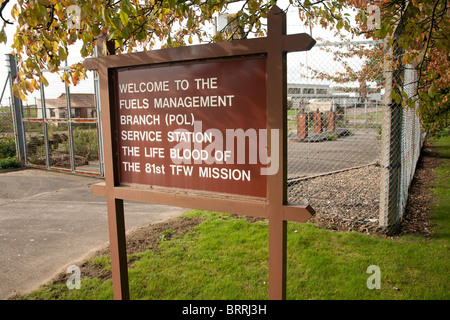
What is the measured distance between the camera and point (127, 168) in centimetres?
267

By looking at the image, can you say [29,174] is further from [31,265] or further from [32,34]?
[32,34]

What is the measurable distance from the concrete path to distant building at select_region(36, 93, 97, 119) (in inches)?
72.2

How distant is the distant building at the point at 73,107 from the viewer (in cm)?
895

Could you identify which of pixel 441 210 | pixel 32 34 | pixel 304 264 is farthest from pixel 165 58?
pixel 441 210

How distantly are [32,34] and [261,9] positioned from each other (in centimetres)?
227

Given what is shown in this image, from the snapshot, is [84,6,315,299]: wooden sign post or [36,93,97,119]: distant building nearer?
[84,6,315,299]: wooden sign post

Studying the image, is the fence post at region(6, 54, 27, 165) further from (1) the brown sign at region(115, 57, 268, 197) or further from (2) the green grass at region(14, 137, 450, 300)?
(1) the brown sign at region(115, 57, 268, 197)

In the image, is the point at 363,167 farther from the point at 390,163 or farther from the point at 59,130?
the point at 59,130

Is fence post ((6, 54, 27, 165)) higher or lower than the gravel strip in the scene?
higher

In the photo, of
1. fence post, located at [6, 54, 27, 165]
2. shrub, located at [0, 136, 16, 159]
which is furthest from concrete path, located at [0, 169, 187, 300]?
shrub, located at [0, 136, 16, 159]

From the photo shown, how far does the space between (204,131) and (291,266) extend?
7.56 ft

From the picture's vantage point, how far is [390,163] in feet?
15.4

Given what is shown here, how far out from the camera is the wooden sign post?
2.05 metres

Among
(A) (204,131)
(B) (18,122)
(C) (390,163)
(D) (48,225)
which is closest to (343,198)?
(C) (390,163)
